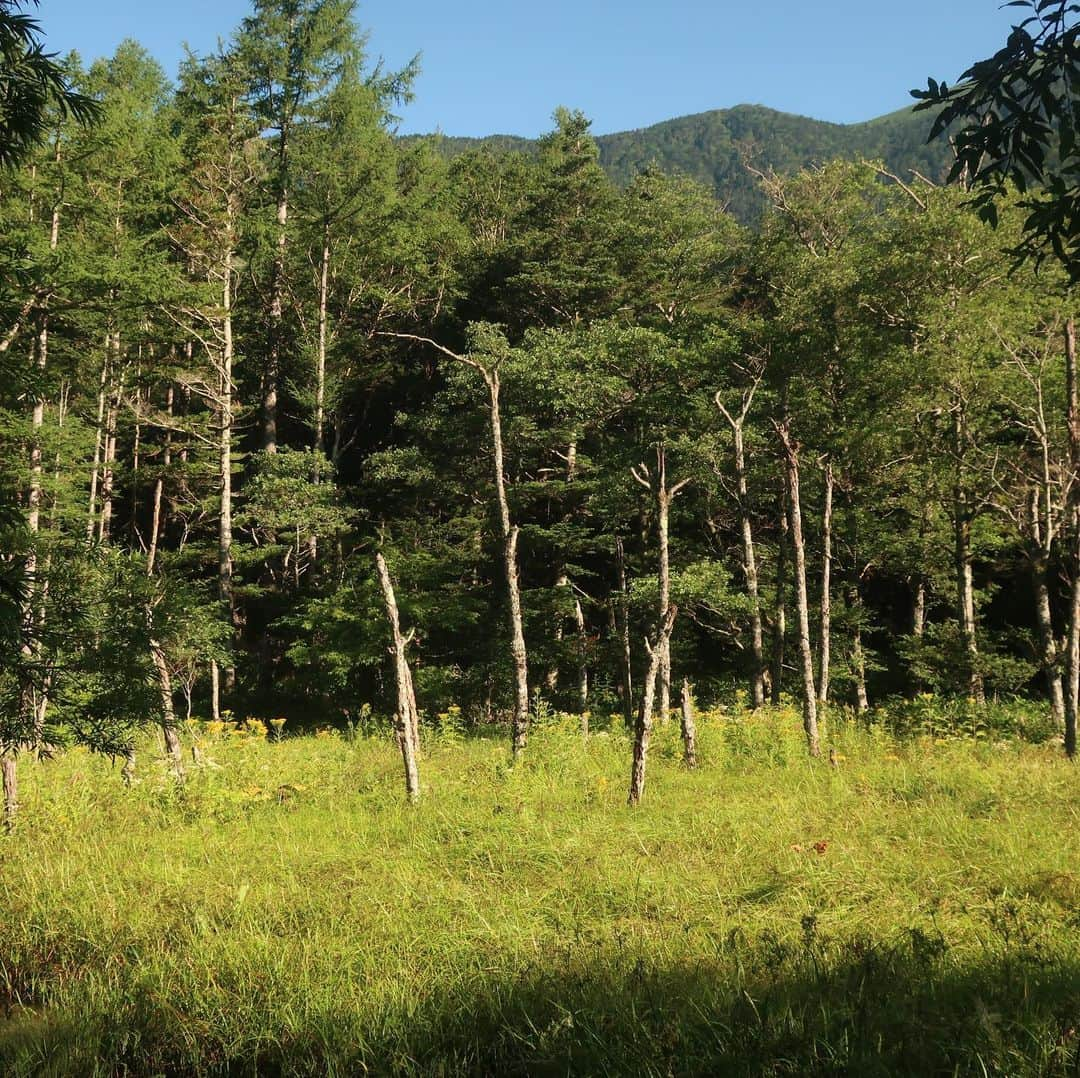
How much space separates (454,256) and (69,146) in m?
13.9

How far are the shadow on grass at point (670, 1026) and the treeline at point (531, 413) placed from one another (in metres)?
4.89

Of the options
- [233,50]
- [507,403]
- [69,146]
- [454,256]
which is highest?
[233,50]

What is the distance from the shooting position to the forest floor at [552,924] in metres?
3.89

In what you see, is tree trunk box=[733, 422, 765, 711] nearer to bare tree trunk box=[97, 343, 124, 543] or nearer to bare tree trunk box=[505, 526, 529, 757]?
bare tree trunk box=[505, 526, 529, 757]

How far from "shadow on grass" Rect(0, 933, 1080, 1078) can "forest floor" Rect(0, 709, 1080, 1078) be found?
0.02 metres

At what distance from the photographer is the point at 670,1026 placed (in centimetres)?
382

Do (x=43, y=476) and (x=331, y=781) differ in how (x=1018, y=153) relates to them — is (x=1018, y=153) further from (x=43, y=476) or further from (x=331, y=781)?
(x=43, y=476)

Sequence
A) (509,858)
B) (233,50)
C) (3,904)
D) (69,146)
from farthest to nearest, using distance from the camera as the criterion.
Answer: (233,50) → (69,146) → (509,858) → (3,904)

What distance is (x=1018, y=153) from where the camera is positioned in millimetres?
3258

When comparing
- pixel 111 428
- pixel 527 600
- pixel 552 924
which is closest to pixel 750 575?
pixel 527 600

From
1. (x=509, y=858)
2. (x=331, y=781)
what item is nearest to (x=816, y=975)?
(x=509, y=858)

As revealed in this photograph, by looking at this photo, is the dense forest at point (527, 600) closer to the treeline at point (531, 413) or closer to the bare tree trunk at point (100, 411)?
the treeline at point (531, 413)

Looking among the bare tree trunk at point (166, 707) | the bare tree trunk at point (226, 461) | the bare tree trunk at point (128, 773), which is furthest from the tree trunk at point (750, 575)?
the bare tree trunk at point (226, 461)

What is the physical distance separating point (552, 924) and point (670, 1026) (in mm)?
1853
